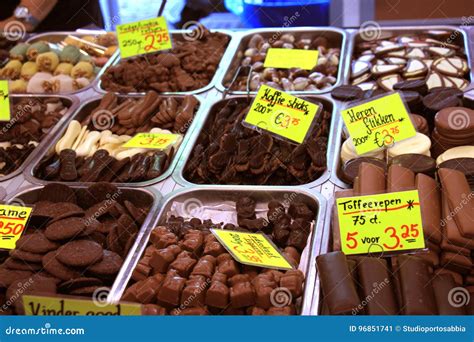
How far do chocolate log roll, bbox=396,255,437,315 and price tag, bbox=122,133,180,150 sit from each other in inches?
51.4

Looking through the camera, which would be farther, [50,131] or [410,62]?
[410,62]

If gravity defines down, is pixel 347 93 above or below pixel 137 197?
above

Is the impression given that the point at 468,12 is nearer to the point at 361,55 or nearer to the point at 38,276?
the point at 361,55

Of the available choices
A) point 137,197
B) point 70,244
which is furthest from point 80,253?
point 137,197

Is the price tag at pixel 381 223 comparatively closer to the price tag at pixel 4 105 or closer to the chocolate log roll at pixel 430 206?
the chocolate log roll at pixel 430 206

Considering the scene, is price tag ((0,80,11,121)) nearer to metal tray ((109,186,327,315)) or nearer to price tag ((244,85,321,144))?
metal tray ((109,186,327,315))

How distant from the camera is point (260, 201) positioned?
244 centimetres

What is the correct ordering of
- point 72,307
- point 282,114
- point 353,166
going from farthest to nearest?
point 282,114
point 353,166
point 72,307

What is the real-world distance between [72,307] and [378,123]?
1396 mm

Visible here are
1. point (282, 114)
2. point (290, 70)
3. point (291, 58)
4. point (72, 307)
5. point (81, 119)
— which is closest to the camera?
point (72, 307)

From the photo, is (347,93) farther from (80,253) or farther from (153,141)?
(80,253)

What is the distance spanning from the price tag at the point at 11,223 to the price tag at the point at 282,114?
1.03 meters

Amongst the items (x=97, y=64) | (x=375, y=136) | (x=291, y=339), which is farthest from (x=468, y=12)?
(x=291, y=339)

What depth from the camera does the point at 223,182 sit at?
8.16 ft
